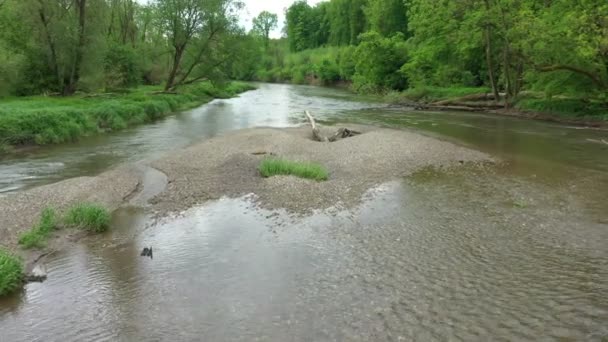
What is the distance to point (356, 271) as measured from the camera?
945 centimetres

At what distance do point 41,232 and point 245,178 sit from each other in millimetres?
7239

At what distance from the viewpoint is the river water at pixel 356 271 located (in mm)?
7379

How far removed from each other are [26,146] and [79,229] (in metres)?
13.7

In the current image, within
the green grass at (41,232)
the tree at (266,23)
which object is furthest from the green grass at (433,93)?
the tree at (266,23)

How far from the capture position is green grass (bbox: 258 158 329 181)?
16.3 m

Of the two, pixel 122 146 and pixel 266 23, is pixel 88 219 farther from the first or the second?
pixel 266 23

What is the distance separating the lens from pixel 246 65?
54094 mm

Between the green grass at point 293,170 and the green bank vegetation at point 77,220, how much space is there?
6.14 m

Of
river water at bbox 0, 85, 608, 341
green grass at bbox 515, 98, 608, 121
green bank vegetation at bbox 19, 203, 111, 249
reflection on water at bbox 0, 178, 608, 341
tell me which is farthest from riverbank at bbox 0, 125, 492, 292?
green grass at bbox 515, 98, 608, 121

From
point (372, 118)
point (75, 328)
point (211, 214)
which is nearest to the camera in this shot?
point (75, 328)

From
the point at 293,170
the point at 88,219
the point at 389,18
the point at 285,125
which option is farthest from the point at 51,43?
the point at 389,18

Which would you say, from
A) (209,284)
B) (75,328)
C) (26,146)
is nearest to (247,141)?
(26,146)

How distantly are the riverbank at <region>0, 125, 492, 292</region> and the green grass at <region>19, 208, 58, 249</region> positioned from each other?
194mm

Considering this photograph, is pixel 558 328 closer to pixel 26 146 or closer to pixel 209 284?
pixel 209 284
